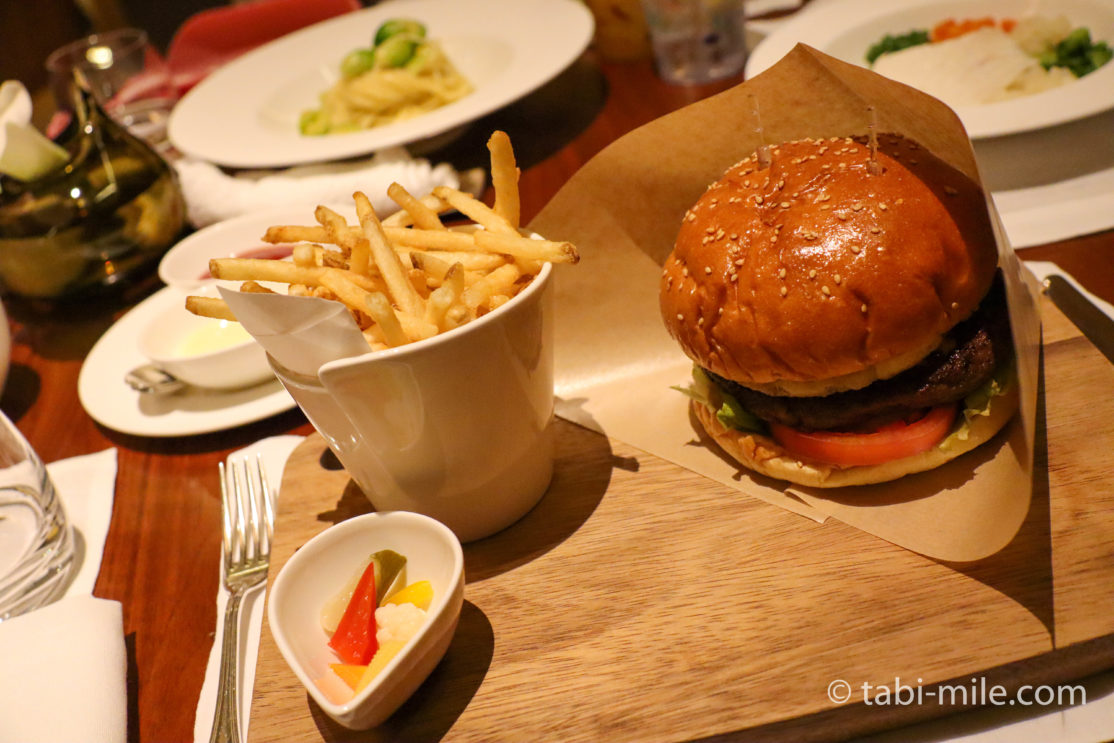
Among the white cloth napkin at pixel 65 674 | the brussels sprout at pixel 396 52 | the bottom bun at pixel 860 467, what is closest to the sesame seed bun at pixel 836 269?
the bottom bun at pixel 860 467

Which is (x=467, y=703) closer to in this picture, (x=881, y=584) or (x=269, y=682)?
(x=269, y=682)

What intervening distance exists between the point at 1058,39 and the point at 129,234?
3103 mm

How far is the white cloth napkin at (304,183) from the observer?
2.83 m

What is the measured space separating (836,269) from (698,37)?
206 cm

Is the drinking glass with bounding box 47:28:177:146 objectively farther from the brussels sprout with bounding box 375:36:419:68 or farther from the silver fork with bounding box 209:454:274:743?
the silver fork with bounding box 209:454:274:743

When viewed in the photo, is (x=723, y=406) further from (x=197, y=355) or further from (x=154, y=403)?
(x=154, y=403)

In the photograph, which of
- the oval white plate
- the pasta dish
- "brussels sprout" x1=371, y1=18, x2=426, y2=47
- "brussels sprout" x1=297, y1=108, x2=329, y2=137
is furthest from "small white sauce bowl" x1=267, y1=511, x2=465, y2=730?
"brussels sprout" x1=371, y1=18, x2=426, y2=47

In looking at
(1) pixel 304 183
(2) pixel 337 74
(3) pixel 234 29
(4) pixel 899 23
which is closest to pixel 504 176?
(1) pixel 304 183

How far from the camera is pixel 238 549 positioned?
1.73m

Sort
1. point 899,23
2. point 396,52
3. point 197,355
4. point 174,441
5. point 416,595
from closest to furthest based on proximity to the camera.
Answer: point 416,595, point 197,355, point 174,441, point 899,23, point 396,52

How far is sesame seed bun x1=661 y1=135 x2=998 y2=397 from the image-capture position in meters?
1.48

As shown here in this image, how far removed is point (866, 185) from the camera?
155cm

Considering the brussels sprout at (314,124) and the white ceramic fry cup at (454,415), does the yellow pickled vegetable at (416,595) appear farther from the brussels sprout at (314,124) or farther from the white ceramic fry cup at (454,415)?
the brussels sprout at (314,124)

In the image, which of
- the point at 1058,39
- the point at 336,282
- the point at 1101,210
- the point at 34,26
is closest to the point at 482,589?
the point at 336,282
